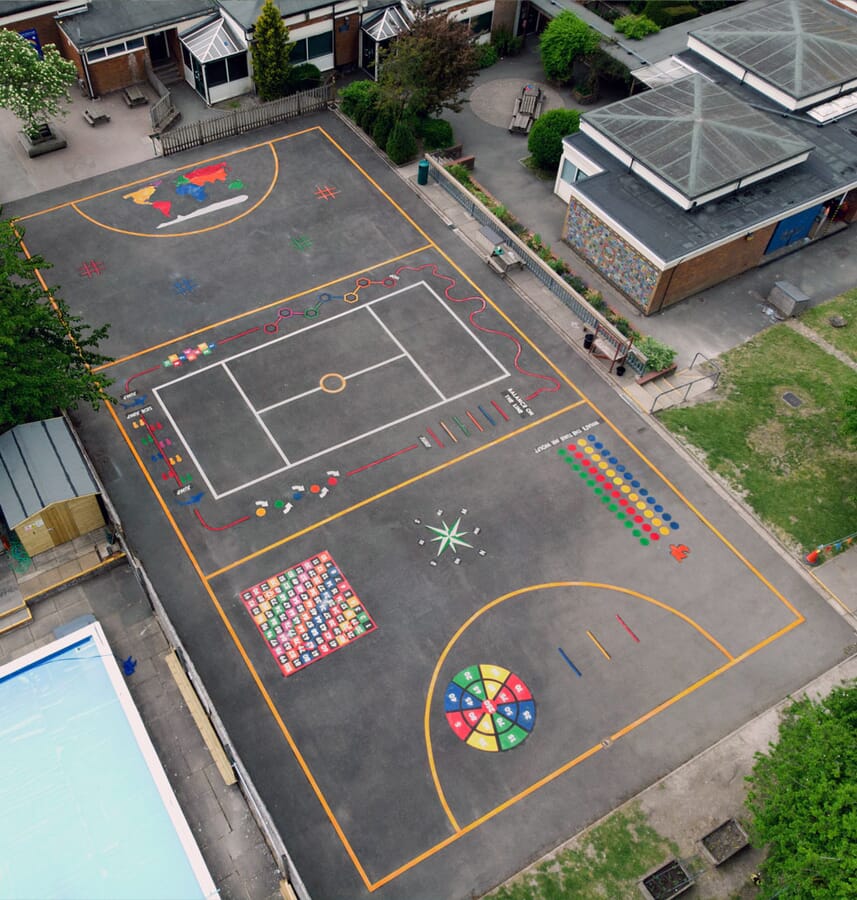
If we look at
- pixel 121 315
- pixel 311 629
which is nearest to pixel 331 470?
pixel 311 629

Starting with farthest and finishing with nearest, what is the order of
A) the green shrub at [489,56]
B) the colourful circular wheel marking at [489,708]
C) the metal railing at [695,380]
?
the green shrub at [489,56] → the metal railing at [695,380] → the colourful circular wheel marking at [489,708]

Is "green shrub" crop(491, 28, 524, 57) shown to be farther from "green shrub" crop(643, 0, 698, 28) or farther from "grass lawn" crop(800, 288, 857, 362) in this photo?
"grass lawn" crop(800, 288, 857, 362)

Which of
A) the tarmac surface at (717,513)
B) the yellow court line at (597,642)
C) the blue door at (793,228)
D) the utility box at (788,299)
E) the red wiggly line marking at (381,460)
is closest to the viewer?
the tarmac surface at (717,513)

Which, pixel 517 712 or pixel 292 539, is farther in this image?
pixel 292 539

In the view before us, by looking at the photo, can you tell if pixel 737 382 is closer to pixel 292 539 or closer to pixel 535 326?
pixel 535 326

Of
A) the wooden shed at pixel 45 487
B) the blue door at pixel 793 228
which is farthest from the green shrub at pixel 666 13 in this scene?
the wooden shed at pixel 45 487

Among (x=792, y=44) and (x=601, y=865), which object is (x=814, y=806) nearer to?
(x=601, y=865)

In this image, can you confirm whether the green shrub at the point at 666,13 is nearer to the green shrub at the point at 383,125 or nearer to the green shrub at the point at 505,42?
the green shrub at the point at 505,42
